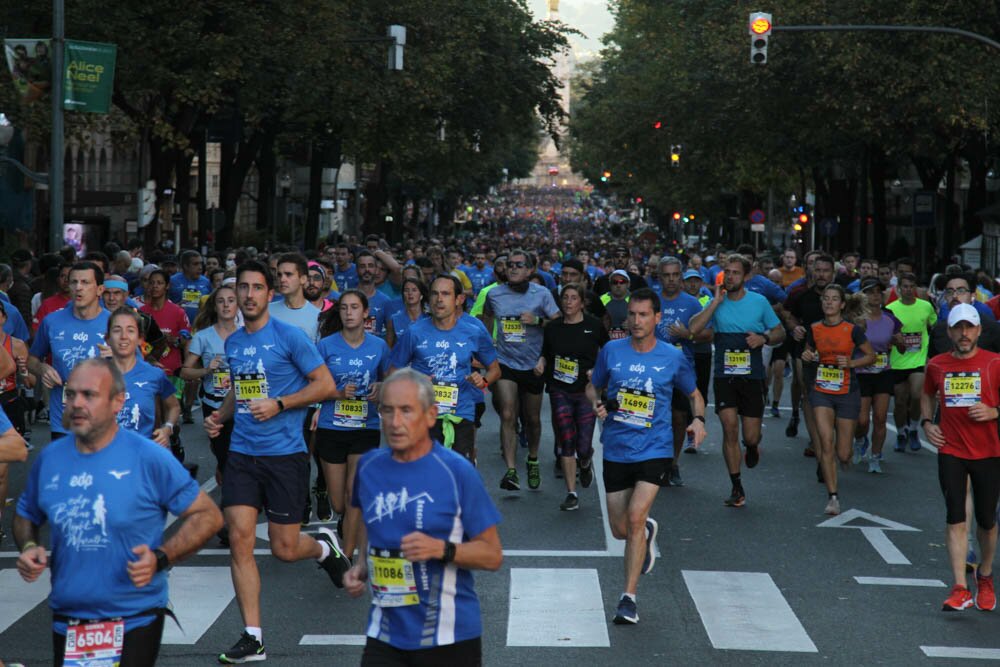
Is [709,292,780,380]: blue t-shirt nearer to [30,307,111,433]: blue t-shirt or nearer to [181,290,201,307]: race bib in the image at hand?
[30,307,111,433]: blue t-shirt

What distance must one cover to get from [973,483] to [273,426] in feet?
12.9

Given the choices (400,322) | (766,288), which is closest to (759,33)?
(766,288)

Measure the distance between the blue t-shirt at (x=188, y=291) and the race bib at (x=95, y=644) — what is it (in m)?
14.2

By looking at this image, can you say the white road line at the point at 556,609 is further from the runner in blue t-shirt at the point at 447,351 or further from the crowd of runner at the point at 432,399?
the runner in blue t-shirt at the point at 447,351

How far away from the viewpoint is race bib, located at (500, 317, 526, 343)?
14672mm

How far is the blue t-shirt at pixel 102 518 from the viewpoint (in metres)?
5.68

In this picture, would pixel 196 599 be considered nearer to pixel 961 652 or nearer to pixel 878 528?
pixel 961 652

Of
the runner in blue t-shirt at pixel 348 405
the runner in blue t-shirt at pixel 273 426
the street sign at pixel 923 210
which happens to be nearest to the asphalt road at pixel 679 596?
Result: the runner in blue t-shirt at pixel 273 426

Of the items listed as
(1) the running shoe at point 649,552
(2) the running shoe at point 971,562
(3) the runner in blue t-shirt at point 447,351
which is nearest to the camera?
(1) the running shoe at point 649,552

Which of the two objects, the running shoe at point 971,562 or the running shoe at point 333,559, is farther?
the running shoe at point 971,562

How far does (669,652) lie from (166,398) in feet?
9.63

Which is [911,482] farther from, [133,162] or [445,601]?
[133,162]

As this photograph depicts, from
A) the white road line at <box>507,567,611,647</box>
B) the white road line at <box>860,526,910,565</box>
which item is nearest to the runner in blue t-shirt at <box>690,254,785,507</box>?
the white road line at <box>860,526,910,565</box>

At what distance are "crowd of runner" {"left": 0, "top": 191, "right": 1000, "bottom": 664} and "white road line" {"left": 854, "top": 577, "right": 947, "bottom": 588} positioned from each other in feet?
1.56
